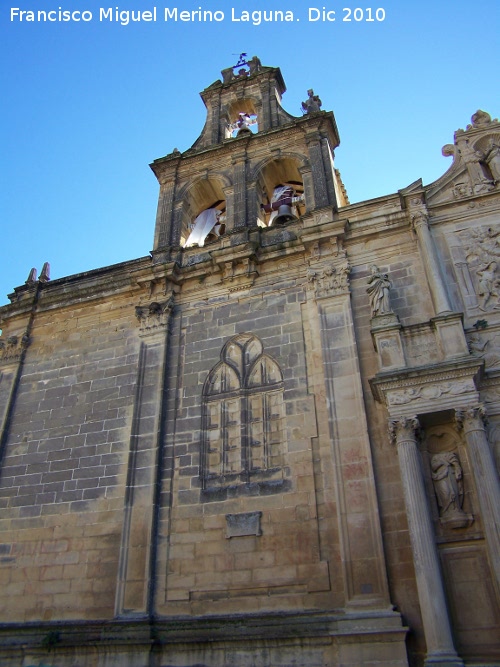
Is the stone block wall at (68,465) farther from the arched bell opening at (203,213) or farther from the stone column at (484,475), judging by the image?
the stone column at (484,475)

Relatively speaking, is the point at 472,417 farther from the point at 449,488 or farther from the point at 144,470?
the point at 144,470

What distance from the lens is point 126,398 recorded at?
12266mm

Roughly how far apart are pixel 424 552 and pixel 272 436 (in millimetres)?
3494

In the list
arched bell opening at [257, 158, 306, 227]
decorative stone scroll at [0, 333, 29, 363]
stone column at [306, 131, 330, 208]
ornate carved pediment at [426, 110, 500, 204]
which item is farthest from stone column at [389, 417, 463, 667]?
decorative stone scroll at [0, 333, 29, 363]

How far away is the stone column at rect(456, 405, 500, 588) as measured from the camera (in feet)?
25.5

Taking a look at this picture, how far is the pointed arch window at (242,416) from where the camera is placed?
10539 mm

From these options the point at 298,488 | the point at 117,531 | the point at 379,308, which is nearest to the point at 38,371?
the point at 117,531

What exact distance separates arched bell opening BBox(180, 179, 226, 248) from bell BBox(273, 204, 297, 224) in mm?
1601

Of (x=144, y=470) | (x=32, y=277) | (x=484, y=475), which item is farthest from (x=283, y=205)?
(x=484, y=475)

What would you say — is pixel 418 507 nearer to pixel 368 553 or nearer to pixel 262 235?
pixel 368 553

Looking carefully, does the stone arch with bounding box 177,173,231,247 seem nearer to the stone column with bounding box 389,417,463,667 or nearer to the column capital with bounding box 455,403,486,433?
the stone column with bounding box 389,417,463,667

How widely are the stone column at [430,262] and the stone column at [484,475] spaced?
2.20 m

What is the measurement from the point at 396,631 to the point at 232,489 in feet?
11.7

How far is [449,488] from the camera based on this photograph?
8695mm
